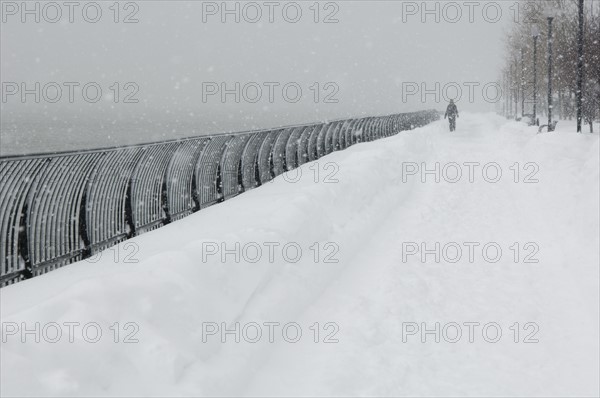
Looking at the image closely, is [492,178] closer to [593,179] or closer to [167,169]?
[593,179]

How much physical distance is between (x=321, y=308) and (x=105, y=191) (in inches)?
131

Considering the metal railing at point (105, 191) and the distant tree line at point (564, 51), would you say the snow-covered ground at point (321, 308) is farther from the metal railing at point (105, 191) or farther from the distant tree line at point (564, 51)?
the distant tree line at point (564, 51)

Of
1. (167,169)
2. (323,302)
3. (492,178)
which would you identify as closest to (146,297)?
(323,302)

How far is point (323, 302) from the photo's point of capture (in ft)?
21.7

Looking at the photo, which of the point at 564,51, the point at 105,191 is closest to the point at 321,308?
the point at 105,191

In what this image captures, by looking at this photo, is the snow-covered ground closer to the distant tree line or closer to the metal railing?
the metal railing

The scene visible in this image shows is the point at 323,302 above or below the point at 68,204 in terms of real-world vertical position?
below

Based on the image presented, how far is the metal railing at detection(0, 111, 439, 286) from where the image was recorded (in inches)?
251

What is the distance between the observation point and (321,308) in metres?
6.45

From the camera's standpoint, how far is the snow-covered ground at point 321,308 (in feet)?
14.2

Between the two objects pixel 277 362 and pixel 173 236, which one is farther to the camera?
pixel 173 236

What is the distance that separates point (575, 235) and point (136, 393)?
22.9 ft

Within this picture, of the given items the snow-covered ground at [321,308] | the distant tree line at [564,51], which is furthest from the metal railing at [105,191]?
the distant tree line at [564,51]

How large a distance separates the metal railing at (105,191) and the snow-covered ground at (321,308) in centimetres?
54
